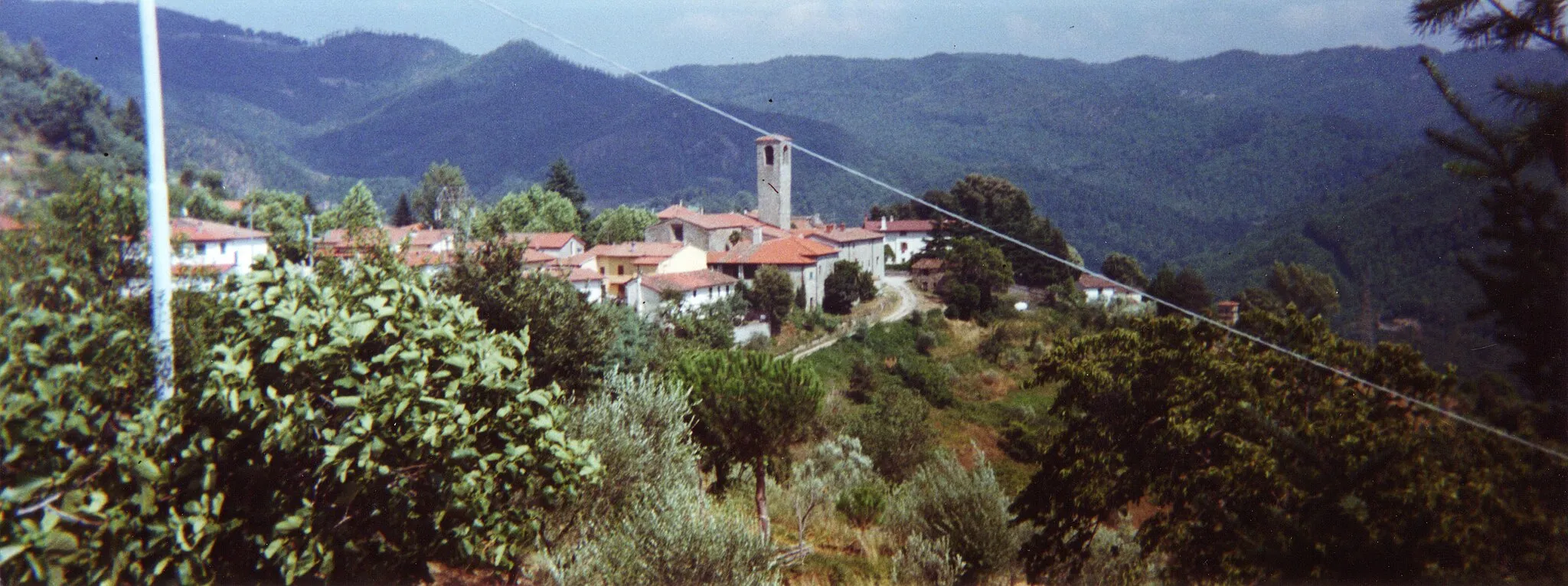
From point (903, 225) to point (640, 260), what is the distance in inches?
991

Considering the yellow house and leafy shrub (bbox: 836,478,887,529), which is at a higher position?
the yellow house

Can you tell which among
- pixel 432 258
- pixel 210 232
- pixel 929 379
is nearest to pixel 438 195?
pixel 929 379

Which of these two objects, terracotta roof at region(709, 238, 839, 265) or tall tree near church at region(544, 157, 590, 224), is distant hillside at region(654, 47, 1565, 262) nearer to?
tall tree near church at region(544, 157, 590, 224)

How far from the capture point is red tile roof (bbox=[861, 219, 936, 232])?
55625 millimetres

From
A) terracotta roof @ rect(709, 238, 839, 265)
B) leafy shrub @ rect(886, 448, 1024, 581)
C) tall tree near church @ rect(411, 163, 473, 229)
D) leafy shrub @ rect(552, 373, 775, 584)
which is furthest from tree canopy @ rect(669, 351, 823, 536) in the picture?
terracotta roof @ rect(709, 238, 839, 265)

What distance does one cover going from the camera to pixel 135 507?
3.52 meters

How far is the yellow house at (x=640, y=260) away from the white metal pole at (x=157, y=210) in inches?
1182

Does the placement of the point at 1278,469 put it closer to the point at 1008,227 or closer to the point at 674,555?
the point at 674,555

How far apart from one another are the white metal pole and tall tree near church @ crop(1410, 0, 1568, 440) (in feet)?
18.5

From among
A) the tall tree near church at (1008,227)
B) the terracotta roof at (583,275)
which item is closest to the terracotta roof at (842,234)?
the tall tree near church at (1008,227)

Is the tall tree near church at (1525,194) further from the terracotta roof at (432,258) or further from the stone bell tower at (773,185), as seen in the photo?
the stone bell tower at (773,185)

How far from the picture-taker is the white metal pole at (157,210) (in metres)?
3.54

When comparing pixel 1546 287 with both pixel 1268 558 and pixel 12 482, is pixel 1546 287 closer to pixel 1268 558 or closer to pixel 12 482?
pixel 1268 558

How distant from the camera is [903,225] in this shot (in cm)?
5700
